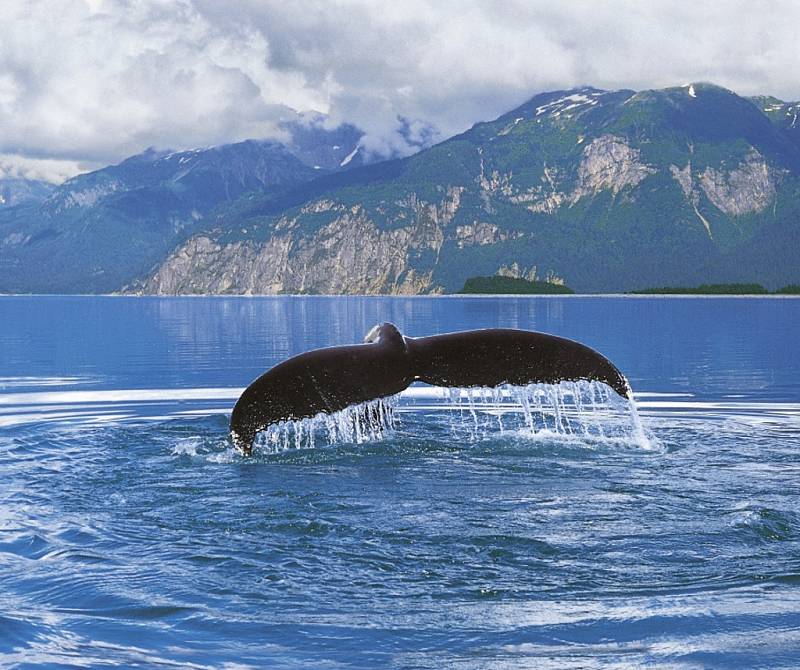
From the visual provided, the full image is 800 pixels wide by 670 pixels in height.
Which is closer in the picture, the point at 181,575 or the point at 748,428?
the point at 181,575

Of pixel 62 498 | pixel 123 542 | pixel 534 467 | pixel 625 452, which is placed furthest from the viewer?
pixel 625 452

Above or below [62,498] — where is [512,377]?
above

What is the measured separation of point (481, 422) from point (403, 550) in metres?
8.86

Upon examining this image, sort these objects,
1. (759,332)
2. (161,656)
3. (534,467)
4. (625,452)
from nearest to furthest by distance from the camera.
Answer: (161,656)
(534,467)
(625,452)
(759,332)

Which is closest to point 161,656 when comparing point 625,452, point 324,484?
point 324,484

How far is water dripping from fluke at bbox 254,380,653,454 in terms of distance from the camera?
10969mm

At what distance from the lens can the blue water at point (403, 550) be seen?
6.18 meters

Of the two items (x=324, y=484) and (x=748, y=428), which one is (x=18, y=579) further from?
(x=748, y=428)

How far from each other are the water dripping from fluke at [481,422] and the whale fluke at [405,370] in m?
0.13

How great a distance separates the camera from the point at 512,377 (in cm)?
1078

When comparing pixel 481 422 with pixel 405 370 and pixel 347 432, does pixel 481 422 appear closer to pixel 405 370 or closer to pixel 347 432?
pixel 347 432

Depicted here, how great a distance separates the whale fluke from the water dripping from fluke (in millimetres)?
125

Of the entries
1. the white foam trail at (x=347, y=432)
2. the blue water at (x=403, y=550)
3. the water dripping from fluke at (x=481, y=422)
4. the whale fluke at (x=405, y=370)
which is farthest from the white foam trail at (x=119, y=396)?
the whale fluke at (x=405, y=370)

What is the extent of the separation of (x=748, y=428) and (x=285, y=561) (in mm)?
10624
